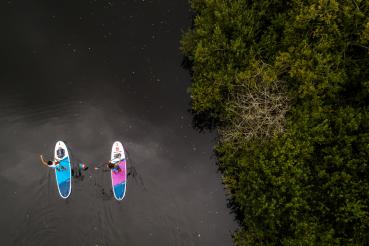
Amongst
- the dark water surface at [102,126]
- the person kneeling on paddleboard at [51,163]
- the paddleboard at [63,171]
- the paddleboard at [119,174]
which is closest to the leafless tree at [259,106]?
the dark water surface at [102,126]

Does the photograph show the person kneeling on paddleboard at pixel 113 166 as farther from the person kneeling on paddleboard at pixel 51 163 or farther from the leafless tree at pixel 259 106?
the leafless tree at pixel 259 106

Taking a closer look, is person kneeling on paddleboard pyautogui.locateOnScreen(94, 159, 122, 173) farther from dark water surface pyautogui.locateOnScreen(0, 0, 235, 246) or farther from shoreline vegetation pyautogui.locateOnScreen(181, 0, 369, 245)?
shoreline vegetation pyautogui.locateOnScreen(181, 0, 369, 245)

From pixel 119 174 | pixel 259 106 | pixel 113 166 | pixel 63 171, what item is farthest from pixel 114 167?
pixel 259 106

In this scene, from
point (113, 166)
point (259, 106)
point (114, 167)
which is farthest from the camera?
point (114, 167)

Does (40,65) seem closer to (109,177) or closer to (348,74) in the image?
(109,177)

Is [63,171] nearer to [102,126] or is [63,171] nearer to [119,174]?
[119,174]

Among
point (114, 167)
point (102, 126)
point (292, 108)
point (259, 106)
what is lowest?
point (114, 167)
